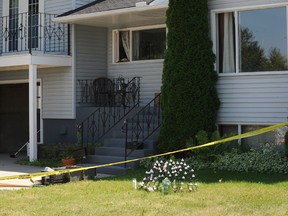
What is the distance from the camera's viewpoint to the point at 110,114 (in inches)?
580

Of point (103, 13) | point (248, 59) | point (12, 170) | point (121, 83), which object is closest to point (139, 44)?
point (121, 83)

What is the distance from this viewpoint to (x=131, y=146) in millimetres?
12719

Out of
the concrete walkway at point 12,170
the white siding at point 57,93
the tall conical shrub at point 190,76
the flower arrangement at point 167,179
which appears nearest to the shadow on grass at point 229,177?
the flower arrangement at point 167,179

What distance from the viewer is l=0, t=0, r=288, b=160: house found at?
11.9 metres

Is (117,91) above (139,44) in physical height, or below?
below

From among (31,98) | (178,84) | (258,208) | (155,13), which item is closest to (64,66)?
→ (31,98)

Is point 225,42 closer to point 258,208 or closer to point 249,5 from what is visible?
point 249,5

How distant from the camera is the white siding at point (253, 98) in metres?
11.7

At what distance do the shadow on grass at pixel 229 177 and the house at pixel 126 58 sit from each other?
5.72ft

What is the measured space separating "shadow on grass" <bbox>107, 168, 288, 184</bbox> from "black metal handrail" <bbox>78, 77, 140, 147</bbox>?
346 centimetres

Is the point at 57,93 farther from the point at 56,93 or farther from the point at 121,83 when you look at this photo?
the point at 121,83

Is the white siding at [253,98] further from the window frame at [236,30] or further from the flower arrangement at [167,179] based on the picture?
the flower arrangement at [167,179]

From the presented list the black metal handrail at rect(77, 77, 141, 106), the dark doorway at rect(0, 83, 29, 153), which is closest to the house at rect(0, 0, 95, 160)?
the black metal handrail at rect(77, 77, 141, 106)

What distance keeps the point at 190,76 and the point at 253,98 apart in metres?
1.53
